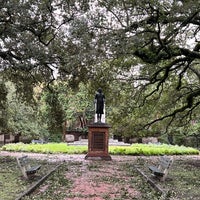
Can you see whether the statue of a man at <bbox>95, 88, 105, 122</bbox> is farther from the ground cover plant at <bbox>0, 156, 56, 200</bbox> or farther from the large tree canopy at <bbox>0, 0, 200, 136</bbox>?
the ground cover plant at <bbox>0, 156, 56, 200</bbox>

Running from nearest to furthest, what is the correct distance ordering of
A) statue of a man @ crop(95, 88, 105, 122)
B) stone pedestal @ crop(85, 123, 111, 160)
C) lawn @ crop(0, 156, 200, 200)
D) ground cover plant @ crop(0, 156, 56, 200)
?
ground cover plant @ crop(0, 156, 56, 200) < lawn @ crop(0, 156, 200, 200) < stone pedestal @ crop(85, 123, 111, 160) < statue of a man @ crop(95, 88, 105, 122)

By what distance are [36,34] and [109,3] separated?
150 inches

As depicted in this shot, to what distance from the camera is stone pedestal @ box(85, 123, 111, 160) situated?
18.9 meters

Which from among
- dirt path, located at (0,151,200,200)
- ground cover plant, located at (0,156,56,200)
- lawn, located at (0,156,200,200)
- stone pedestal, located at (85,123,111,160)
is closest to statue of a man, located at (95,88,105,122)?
stone pedestal, located at (85,123,111,160)

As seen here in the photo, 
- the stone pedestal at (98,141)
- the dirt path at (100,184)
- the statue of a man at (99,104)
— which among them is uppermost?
the statue of a man at (99,104)

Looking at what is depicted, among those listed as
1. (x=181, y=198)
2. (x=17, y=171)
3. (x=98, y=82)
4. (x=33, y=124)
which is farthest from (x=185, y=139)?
(x=181, y=198)

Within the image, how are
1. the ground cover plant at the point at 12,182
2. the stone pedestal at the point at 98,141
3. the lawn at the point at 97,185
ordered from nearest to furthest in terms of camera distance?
the ground cover plant at the point at 12,182 < the lawn at the point at 97,185 < the stone pedestal at the point at 98,141

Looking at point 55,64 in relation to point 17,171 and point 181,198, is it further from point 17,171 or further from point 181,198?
point 181,198

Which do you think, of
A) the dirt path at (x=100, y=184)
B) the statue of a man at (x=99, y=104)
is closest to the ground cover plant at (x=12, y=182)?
the dirt path at (x=100, y=184)

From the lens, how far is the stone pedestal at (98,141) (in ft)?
62.0

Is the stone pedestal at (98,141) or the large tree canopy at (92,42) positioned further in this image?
the stone pedestal at (98,141)

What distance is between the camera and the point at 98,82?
47.1 ft

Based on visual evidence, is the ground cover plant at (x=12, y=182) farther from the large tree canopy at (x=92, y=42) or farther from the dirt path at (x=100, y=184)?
the large tree canopy at (x=92, y=42)

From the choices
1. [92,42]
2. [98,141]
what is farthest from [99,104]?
[92,42]
